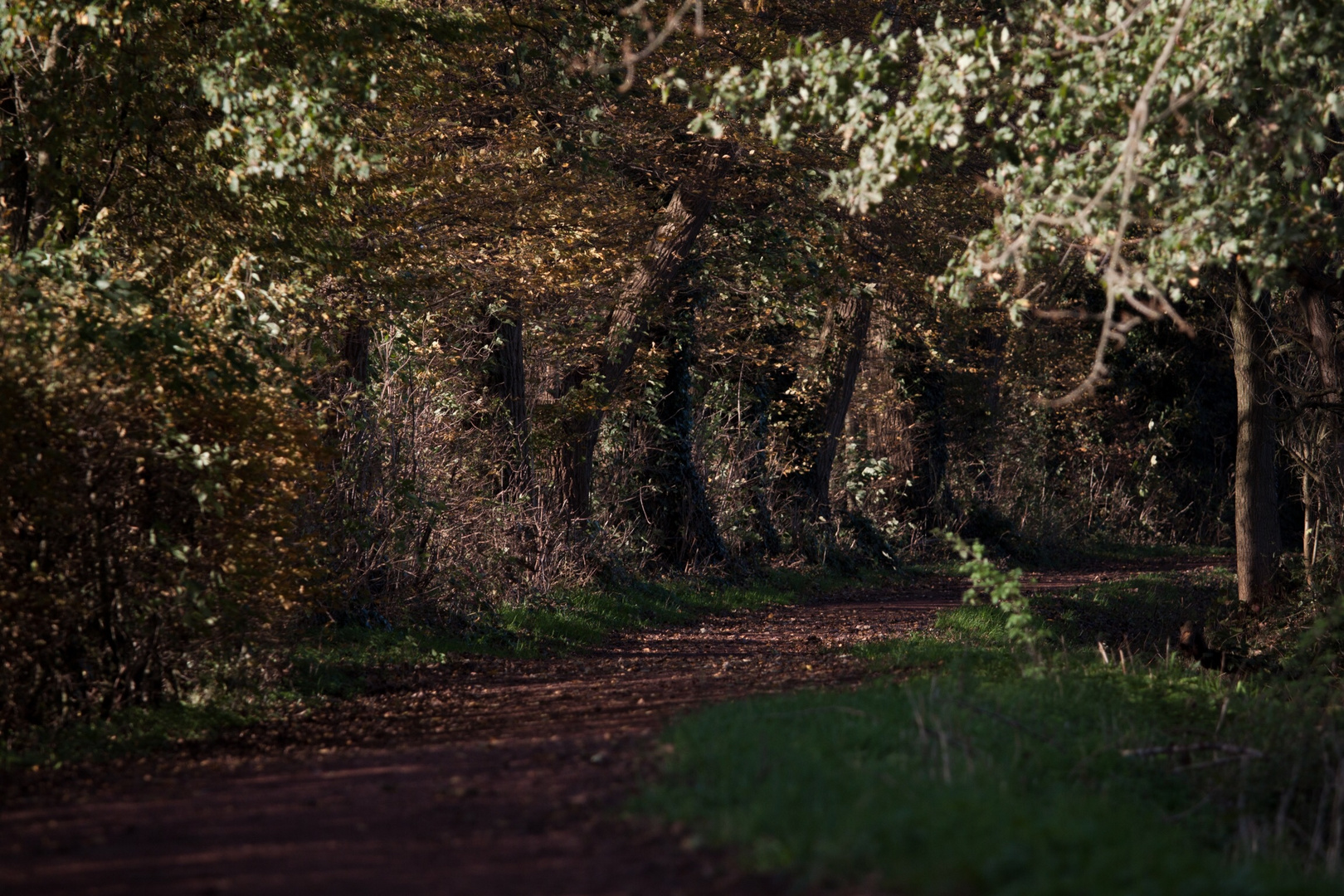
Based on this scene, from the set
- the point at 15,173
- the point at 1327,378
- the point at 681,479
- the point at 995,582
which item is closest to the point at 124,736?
the point at 15,173

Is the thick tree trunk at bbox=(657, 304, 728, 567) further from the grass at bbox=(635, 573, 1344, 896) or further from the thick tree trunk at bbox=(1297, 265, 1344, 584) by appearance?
the thick tree trunk at bbox=(1297, 265, 1344, 584)

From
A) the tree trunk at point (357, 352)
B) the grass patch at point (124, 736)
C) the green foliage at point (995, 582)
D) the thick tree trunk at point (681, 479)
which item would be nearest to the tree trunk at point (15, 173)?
the tree trunk at point (357, 352)

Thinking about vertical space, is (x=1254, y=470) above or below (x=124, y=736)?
above

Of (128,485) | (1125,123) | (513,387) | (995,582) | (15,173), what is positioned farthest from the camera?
(513,387)

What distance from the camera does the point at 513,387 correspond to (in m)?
16.1

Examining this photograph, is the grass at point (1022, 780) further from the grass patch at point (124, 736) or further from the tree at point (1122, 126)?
the grass patch at point (124, 736)

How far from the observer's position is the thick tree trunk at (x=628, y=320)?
1664cm

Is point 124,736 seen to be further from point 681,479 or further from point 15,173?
point 681,479

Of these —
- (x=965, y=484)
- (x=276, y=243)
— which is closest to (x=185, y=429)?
(x=276, y=243)

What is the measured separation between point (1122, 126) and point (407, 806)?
633 cm

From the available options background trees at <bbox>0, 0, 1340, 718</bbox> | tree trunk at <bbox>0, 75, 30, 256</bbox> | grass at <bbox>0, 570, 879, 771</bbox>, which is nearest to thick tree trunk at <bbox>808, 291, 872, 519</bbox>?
background trees at <bbox>0, 0, 1340, 718</bbox>

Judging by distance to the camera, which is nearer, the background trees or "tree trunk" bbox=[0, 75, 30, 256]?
the background trees

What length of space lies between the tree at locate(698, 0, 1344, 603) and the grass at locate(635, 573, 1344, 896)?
2103 millimetres

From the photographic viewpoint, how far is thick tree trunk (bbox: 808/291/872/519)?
22391mm
